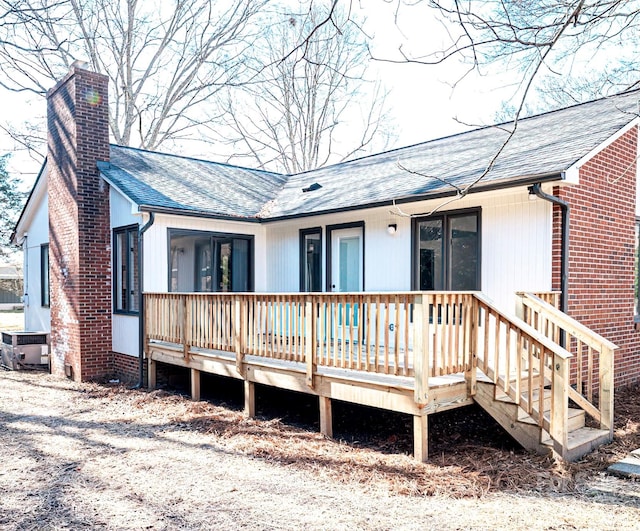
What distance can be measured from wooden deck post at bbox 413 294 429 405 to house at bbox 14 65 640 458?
0.8 inches

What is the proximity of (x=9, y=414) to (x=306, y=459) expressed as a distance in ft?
15.1

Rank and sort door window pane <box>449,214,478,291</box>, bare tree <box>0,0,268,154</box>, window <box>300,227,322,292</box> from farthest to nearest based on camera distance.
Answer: bare tree <box>0,0,268,154</box> → window <box>300,227,322,292</box> → door window pane <box>449,214,478,291</box>

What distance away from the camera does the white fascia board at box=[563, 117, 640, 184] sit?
5957 millimetres

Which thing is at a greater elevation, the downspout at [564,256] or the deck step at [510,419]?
the downspout at [564,256]

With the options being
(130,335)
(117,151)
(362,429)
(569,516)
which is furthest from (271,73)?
(569,516)

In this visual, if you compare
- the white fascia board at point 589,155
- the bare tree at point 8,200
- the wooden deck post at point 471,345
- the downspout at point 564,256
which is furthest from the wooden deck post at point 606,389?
the bare tree at point 8,200

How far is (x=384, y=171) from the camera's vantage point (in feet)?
32.5

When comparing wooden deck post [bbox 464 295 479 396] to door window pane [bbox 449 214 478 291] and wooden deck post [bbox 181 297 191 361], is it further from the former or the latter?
wooden deck post [bbox 181 297 191 361]

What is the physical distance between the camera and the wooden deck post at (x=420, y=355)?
15.6ft

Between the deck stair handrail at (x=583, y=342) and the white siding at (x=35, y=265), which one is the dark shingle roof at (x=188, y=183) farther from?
the deck stair handrail at (x=583, y=342)

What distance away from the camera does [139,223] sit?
882 cm

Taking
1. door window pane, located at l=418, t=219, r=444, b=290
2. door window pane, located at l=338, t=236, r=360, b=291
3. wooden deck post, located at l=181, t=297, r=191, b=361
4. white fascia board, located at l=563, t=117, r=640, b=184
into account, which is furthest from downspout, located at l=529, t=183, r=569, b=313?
wooden deck post, located at l=181, t=297, r=191, b=361

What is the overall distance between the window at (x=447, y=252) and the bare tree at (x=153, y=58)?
10.5 m

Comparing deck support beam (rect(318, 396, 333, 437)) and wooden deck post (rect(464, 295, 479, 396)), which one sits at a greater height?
wooden deck post (rect(464, 295, 479, 396))
